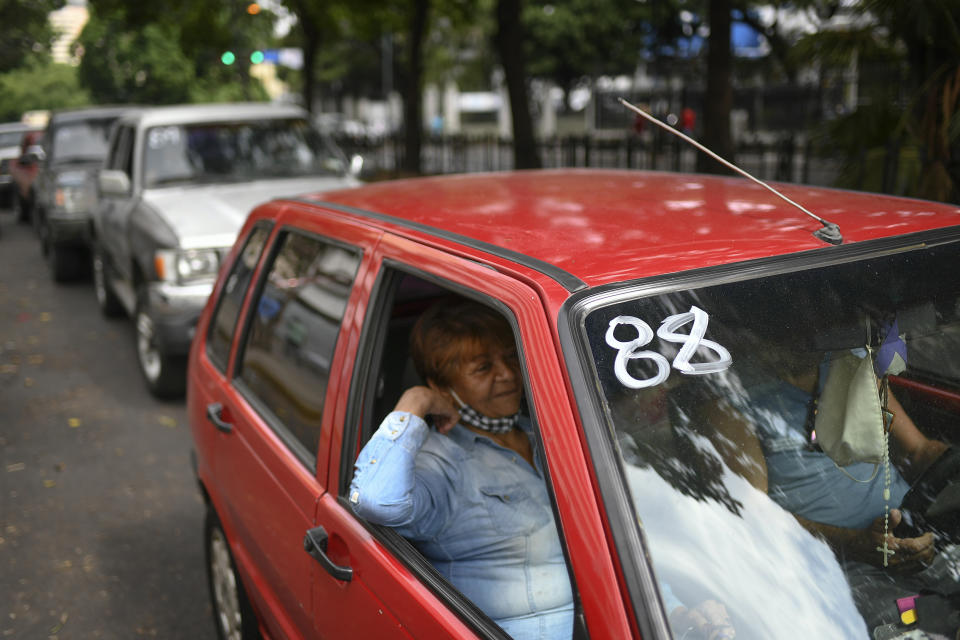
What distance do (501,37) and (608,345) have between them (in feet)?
33.5

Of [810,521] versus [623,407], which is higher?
[623,407]

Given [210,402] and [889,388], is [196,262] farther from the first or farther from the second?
[889,388]

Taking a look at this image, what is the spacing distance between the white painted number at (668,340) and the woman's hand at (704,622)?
0.39m

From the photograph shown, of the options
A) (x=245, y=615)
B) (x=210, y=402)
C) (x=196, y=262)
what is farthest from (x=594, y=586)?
(x=196, y=262)

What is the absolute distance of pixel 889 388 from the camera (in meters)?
1.87

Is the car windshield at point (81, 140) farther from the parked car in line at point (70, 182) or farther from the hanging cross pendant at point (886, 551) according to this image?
the hanging cross pendant at point (886, 551)

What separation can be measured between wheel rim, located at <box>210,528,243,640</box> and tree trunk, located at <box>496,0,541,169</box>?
8.61 m

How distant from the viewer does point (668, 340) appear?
1661mm

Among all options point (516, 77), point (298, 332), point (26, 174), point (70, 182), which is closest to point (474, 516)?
point (298, 332)

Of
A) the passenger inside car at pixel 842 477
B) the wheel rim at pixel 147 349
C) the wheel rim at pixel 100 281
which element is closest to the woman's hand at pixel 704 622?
the passenger inside car at pixel 842 477

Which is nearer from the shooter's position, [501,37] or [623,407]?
[623,407]

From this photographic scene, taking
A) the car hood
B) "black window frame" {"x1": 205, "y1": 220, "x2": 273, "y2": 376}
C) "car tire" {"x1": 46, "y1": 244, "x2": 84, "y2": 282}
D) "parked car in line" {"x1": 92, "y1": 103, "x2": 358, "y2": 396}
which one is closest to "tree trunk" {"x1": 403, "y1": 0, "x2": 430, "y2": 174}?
"car tire" {"x1": 46, "y1": 244, "x2": 84, "y2": 282}

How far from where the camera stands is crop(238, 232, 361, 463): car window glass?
8.21 feet

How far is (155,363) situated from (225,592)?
3.71 meters
